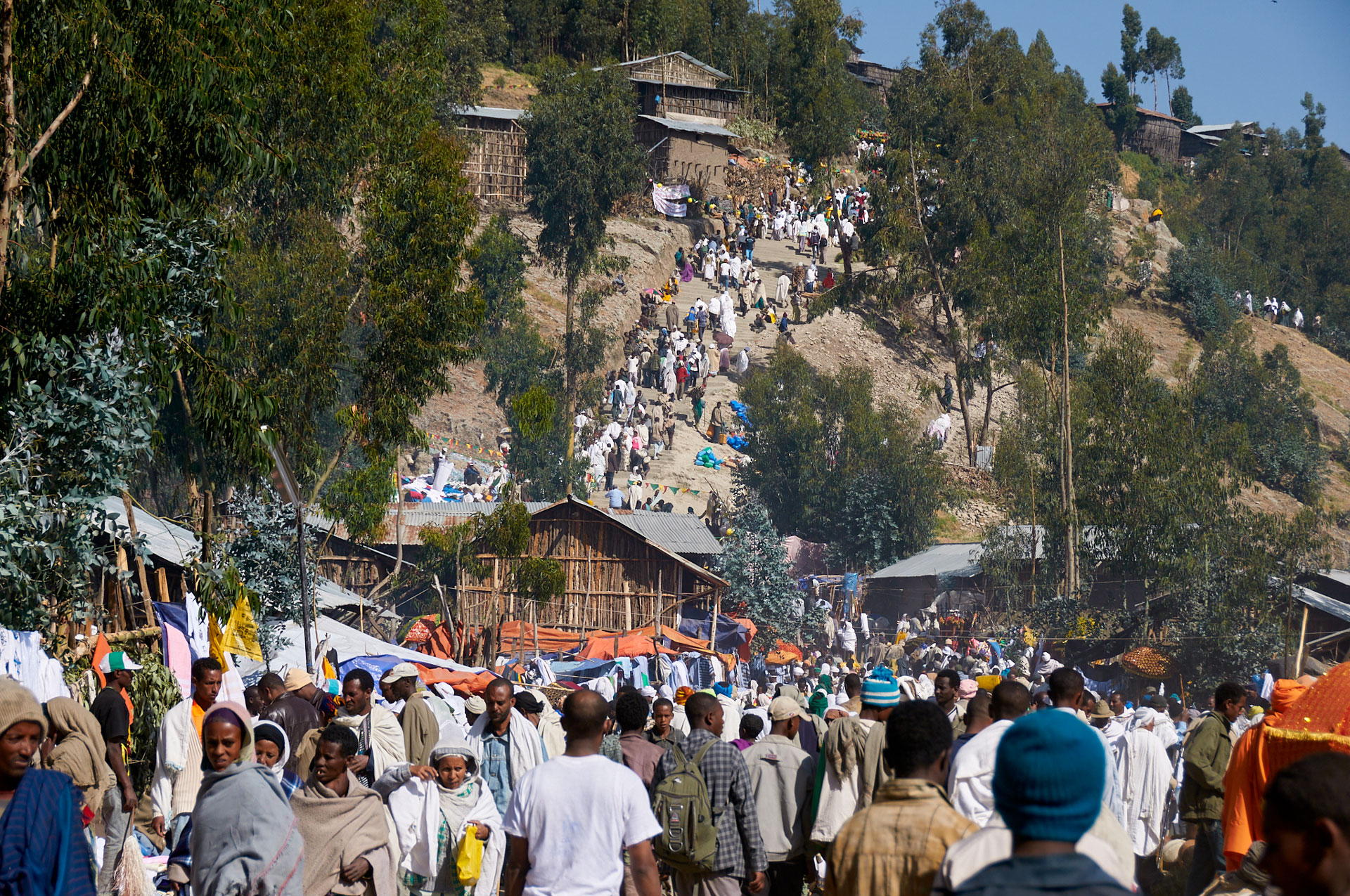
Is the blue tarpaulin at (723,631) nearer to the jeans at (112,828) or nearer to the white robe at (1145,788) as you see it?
the white robe at (1145,788)

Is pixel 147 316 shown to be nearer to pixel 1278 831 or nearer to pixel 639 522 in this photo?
pixel 1278 831

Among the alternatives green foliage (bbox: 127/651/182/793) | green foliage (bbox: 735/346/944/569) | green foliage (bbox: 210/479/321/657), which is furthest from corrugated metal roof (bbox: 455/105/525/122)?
green foliage (bbox: 127/651/182/793)

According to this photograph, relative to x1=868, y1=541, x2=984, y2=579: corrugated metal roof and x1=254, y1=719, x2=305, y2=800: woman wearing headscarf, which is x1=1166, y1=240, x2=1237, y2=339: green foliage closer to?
x1=868, y1=541, x2=984, y2=579: corrugated metal roof

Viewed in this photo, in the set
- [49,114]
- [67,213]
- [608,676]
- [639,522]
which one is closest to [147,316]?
[67,213]

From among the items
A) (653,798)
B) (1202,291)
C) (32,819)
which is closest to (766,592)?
(653,798)

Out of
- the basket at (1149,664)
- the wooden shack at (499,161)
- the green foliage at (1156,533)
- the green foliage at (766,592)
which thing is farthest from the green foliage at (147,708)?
the wooden shack at (499,161)

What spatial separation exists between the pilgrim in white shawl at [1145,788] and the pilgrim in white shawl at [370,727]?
449cm

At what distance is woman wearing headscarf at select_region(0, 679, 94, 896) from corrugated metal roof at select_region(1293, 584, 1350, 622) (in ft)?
82.7

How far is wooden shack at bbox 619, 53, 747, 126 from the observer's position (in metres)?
55.1

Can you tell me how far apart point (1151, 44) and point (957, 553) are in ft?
184

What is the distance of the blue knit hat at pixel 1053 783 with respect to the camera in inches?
101

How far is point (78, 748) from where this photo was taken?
7.06m

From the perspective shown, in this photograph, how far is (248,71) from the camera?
11148 mm

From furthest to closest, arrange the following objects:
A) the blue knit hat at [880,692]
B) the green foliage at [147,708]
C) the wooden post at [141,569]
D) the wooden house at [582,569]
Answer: the wooden house at [582,569]
the wooden post at [141,569]
the green foliage at [147,708]
the blue knit hat at [880,692]
